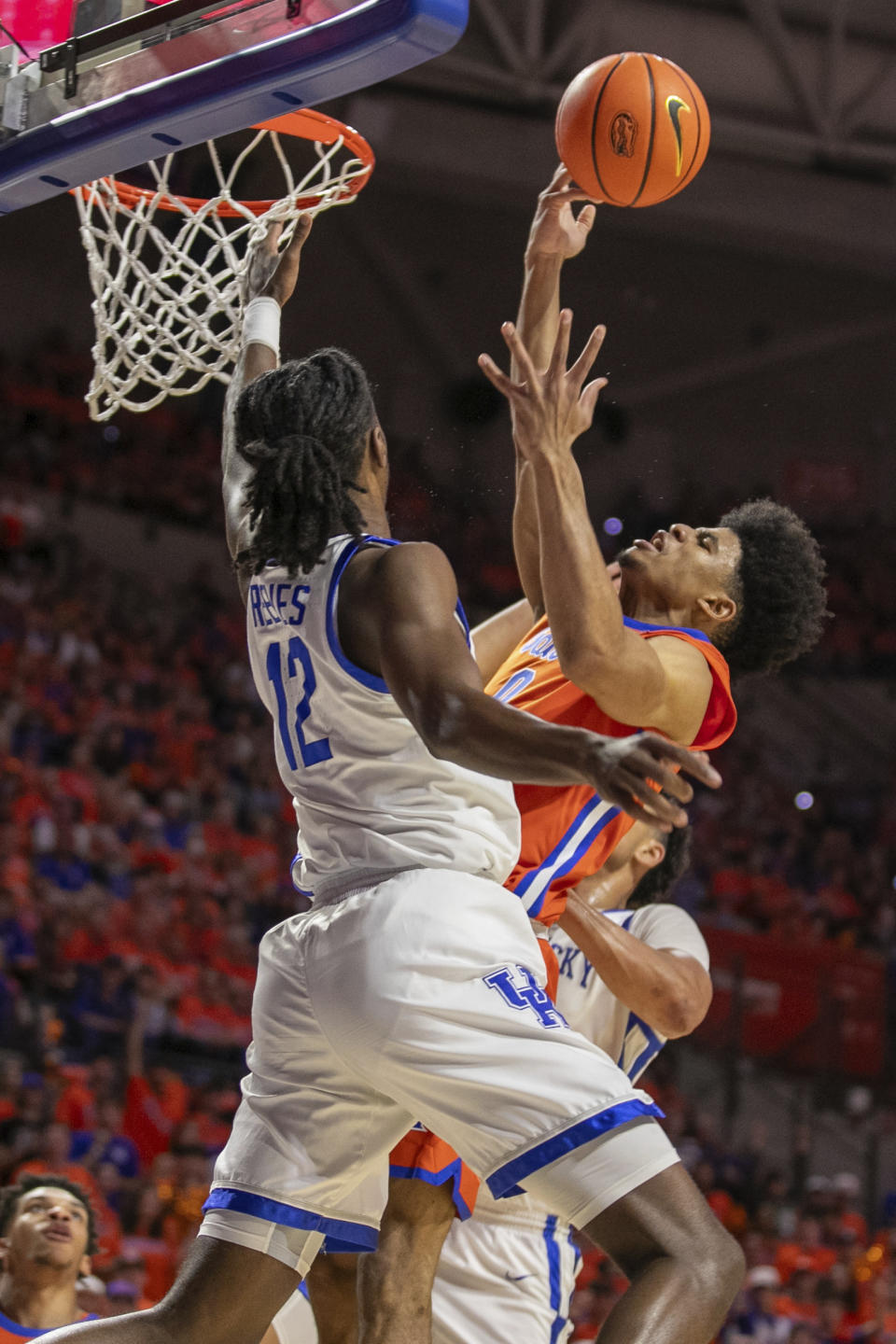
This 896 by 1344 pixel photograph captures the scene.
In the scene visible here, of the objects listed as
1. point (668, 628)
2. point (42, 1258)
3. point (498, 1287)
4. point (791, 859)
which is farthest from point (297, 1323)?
point (791, 859)

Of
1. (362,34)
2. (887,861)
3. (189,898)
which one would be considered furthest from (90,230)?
(887,861)

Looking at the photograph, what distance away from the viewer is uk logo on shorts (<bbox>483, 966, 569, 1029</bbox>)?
2.30m

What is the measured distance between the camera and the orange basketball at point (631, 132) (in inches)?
140

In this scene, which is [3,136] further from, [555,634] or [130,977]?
A: [130,977]

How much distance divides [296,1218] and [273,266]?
215cm

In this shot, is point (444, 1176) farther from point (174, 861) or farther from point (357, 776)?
point (174, 861)

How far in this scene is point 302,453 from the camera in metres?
2.63

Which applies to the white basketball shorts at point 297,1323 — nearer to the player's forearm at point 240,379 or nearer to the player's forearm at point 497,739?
the player's forearm at point 497,739

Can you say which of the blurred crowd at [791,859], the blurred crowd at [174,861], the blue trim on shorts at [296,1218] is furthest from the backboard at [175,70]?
the blurred crowd at [791,859]

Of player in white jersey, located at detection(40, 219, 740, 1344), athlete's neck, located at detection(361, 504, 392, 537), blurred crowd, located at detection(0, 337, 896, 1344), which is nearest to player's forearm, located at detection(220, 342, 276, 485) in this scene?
player in white jersey, located at detection(40, 219, 740, 1344)

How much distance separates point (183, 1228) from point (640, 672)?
16.3 ft

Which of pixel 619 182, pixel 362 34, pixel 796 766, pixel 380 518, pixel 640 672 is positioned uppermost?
pixel 362 34

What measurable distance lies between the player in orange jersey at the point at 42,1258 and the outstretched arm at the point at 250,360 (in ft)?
7.31

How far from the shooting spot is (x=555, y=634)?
2.75 meters
